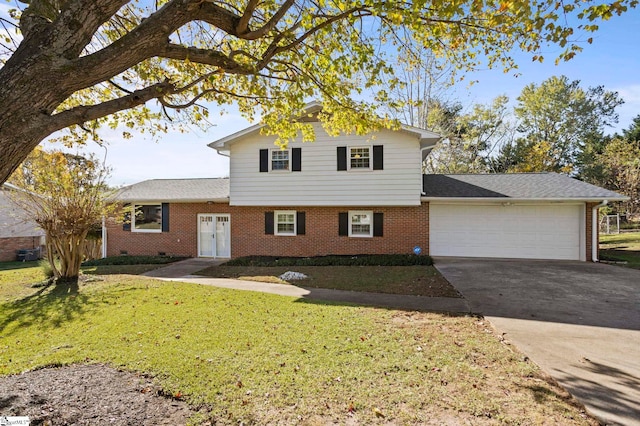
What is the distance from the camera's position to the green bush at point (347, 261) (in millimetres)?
13281

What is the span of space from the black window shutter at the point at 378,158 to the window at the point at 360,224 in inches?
82.5

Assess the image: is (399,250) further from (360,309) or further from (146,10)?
(146,10)

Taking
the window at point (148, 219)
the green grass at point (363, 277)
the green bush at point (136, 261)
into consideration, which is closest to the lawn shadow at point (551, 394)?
the green grass at point (363, 277)

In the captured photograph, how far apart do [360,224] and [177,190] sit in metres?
9.90

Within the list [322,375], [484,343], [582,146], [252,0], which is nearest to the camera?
[322,375]

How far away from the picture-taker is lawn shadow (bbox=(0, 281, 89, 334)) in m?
6.49

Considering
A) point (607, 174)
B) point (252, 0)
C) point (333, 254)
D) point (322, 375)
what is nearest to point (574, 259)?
point (333, 254)

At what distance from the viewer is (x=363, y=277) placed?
35.8 ft

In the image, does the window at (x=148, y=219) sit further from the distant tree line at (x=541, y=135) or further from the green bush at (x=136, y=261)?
the distant tree line at (x=541, y=135)

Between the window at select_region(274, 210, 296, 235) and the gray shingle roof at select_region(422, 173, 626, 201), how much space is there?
19.8 ft

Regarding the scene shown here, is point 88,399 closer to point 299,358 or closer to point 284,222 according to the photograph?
point 299,358

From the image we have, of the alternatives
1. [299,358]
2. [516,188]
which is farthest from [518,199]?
[299,358]

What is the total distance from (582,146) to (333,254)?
111ft

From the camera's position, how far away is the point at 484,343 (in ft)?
16.5
